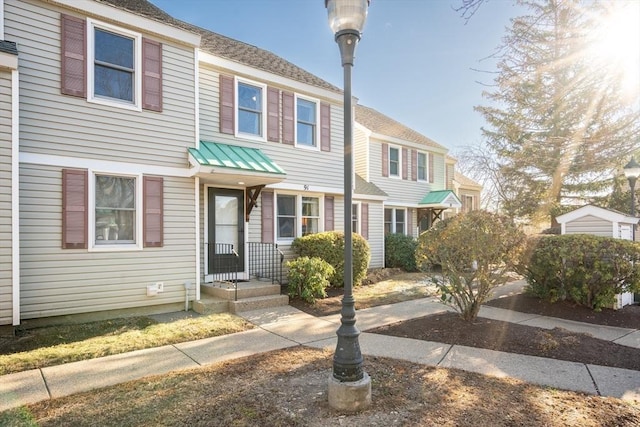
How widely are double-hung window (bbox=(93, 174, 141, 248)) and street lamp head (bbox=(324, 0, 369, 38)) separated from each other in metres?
5.23

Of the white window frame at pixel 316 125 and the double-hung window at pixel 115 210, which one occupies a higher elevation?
the white window frame at pixel 316 125

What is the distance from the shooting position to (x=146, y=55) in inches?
279

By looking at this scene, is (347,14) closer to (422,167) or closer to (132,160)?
(132,160)

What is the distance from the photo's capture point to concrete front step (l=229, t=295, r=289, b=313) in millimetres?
7121

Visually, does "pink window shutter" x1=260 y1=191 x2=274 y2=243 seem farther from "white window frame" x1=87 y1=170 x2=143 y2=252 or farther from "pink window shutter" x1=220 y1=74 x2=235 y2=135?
"white window frame" x1=87 y1=170 x2=143 y2=252

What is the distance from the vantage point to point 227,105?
345 inches

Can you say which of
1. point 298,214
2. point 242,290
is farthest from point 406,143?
point 242,290

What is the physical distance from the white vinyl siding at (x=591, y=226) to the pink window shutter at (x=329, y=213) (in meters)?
5.98

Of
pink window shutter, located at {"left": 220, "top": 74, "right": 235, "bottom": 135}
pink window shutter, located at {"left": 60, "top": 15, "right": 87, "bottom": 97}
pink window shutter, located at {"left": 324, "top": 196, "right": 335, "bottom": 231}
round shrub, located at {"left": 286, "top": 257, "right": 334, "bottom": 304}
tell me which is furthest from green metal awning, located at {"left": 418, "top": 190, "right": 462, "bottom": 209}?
pink window shutter, located at {"left": 60, "top": 15, "right": 87, "bottom": 97}

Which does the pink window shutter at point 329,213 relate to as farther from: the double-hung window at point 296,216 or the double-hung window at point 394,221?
the double-hung window at point 394,221

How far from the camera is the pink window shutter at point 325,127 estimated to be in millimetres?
10584

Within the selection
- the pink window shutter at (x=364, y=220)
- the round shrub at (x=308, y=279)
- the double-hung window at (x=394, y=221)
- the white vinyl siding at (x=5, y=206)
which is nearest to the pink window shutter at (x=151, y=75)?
the white vinyl siding at (x=5, y=206)

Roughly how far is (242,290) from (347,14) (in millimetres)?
5754

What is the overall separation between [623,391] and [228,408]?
12.9 ft
